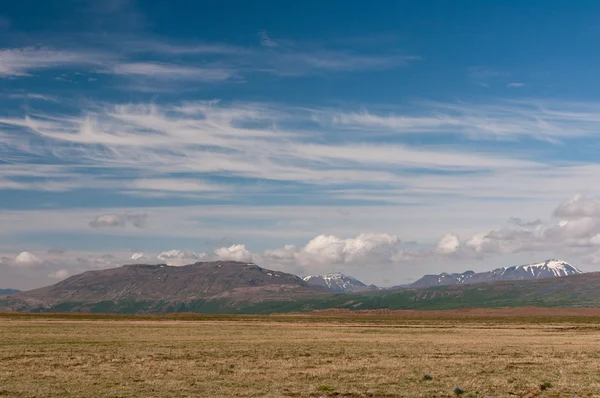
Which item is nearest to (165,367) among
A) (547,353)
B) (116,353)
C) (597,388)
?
(116,353)

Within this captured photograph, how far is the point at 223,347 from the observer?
195 feet

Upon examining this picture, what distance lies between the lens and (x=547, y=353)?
54438 mm

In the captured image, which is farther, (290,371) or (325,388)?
(290,371)

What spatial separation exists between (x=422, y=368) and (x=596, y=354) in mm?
21525

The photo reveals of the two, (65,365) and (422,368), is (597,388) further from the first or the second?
(65,365)

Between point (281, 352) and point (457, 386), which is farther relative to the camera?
point (281, 352)

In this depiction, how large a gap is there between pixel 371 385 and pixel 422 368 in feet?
28.9

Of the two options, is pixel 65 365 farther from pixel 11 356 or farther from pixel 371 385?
pixel 371 385

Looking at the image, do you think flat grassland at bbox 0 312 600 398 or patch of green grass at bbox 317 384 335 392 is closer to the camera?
flat grassland at bbox 0 312 600 398

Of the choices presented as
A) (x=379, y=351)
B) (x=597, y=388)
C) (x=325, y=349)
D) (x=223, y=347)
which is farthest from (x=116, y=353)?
(x=597, y=388)

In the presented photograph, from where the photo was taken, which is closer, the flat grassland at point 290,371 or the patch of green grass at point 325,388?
the flat grassland at point 290,371

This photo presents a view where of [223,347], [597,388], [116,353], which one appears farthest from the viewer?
[223,347]

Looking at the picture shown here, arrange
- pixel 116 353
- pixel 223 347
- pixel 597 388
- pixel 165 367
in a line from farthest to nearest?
pixel 223 347 → pixel 116 353 → pixel 165 367 → pixel 597 388

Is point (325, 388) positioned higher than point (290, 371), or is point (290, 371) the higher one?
point (290, 371)
